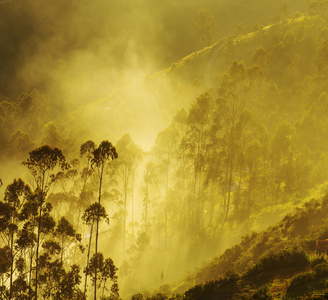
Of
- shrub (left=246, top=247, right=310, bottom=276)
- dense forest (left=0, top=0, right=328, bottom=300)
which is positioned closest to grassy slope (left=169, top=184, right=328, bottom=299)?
shrub (left=246, top=247, right=310, bottom=276)

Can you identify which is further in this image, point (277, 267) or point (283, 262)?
point (277, 267)

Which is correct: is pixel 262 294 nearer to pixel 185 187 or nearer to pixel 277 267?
pixel 277 267

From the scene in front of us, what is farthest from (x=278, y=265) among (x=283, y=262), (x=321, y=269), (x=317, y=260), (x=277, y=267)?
(x=321, y=269)

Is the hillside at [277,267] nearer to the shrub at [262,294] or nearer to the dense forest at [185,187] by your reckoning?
the shrub at [262,294]

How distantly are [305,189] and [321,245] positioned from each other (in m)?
24.0

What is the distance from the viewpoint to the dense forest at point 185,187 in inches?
1114

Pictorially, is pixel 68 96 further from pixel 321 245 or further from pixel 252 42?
pixel 321 245

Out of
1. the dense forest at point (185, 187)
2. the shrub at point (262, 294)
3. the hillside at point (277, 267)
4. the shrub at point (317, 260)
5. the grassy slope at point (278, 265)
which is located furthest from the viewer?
the dense forest at point (185, 187)

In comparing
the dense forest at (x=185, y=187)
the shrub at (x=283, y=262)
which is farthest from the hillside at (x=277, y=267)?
the dense forest at (x=185, y=187)

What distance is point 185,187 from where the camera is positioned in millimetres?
62750

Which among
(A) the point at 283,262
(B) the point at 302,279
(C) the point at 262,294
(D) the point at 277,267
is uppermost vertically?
(A) the point at 283,262

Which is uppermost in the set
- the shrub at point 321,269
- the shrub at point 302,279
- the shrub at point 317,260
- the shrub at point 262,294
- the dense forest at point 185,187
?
the dense forest at point 185,187

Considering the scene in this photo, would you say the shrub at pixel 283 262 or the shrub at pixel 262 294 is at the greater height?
the shrub at pixel 283 262

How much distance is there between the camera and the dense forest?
28.3 m
